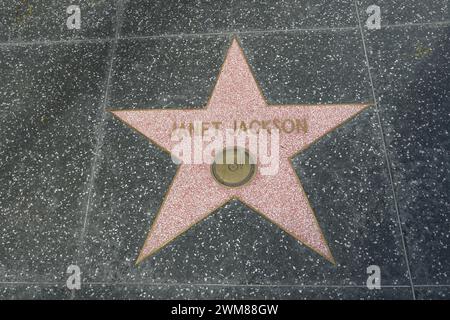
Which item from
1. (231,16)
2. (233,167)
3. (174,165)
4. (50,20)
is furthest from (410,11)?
(50,20)

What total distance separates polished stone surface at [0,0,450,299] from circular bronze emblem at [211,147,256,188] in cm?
12

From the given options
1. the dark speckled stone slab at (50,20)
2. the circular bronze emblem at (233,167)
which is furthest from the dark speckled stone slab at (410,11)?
the dark speckled stone slab at (50,20)

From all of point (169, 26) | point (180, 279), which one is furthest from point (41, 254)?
point (169, 26)

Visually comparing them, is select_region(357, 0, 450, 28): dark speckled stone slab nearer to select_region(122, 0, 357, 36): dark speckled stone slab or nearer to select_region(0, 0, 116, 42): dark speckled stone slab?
select_region(122, 0, 357, 36): dark speckled stone slab

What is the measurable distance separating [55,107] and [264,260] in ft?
4.76

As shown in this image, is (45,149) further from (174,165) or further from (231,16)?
(231,16)

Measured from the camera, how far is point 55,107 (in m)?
2.21

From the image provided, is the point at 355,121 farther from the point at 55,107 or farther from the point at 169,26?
the point at 55,107

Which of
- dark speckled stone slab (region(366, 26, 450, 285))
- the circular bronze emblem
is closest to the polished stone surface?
dark speckled stone slab (region(366, 26, 450, 285))

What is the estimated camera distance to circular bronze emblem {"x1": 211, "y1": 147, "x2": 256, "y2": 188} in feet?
6.35

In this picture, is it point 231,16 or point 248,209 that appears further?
point 231,16

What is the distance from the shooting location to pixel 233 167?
6.42ft

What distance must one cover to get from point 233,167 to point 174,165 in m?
0.31

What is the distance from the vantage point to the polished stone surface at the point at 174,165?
1.80m
